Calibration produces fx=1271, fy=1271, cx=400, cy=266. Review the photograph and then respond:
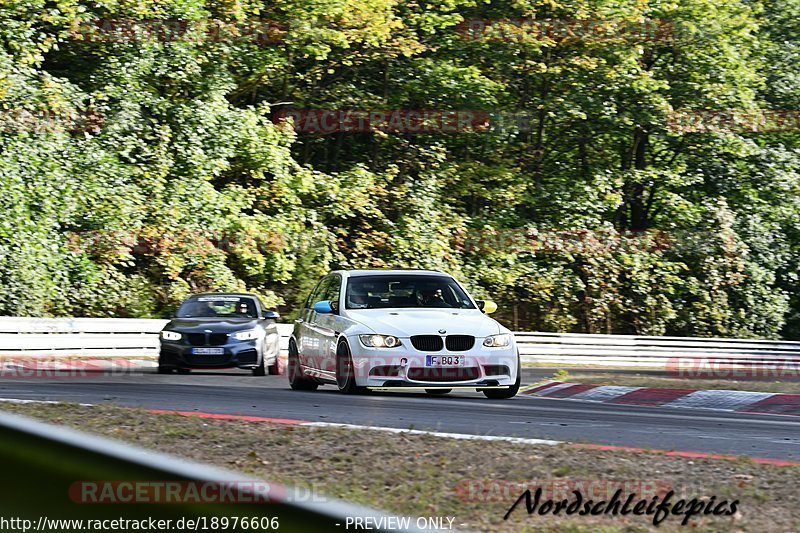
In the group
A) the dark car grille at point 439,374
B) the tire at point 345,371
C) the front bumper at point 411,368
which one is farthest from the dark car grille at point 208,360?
the dark car grille at point 439,374

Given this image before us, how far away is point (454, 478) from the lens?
7.19 m

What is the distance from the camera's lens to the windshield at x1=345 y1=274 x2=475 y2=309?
1516 centimetres

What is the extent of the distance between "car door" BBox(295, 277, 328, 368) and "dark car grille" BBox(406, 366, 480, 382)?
1.84m

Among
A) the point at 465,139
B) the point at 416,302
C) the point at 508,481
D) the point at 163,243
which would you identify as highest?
the point at 465,139

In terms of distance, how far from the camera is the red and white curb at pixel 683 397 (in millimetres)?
15125

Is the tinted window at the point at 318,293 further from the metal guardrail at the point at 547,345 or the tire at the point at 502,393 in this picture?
the metal guardrail at the point at 547,345

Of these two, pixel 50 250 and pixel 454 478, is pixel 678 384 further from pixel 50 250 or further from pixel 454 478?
pixel 50 250

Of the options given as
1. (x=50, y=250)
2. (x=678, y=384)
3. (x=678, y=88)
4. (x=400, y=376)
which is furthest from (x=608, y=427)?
(x=678, y=88)

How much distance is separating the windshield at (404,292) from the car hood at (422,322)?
357 millimetres

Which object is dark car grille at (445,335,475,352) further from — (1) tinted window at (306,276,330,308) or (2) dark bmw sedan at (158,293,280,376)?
(2) dark bmw sedan at (158,293,280,376)

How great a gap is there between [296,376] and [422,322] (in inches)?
99.5

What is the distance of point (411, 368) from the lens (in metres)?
13.9

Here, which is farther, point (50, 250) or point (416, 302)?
point (50, 250)

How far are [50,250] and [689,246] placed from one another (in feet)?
71.5
